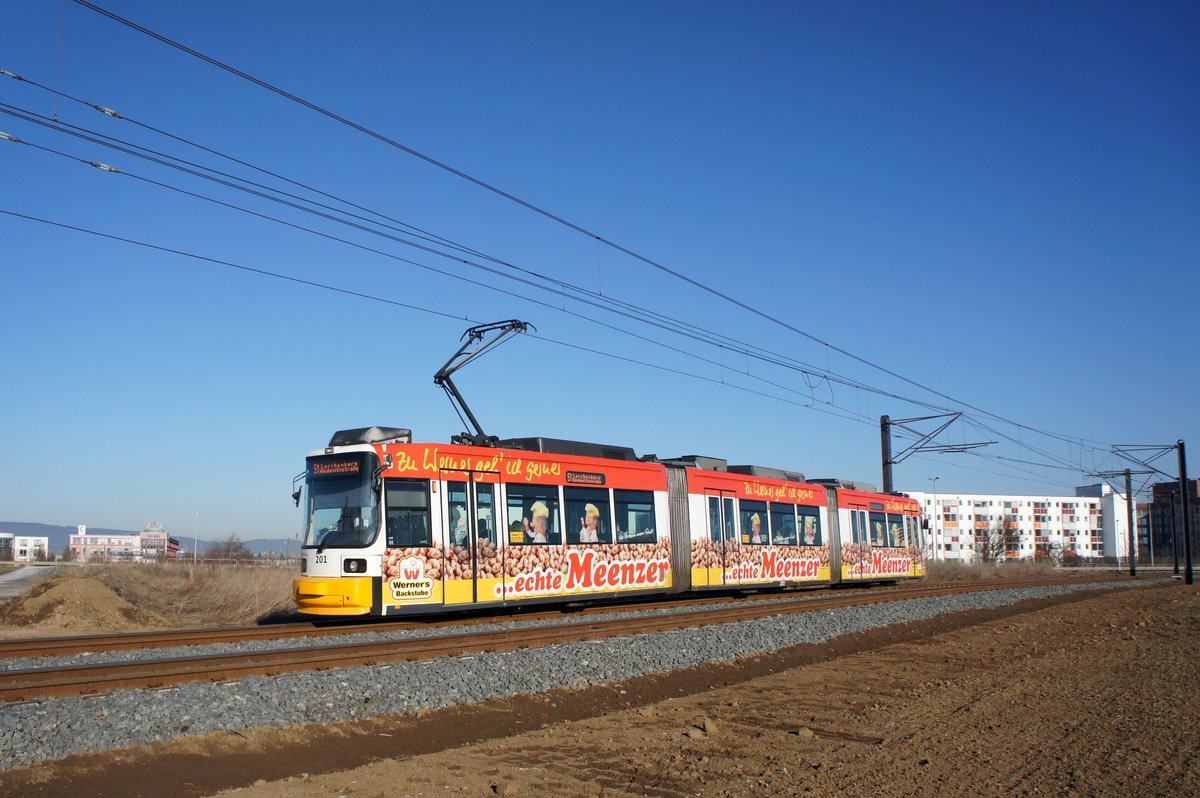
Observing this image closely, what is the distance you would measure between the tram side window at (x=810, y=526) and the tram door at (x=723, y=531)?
12.0 ft

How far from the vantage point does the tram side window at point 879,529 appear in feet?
108

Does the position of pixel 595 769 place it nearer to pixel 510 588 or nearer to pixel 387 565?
pixel 387 565

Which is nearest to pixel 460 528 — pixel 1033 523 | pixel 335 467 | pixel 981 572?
pixel 335 467

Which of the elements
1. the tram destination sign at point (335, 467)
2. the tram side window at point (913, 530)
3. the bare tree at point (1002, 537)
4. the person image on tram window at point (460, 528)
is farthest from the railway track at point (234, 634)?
the bare tree at point (1002, 537)

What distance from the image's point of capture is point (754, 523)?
2606 cm

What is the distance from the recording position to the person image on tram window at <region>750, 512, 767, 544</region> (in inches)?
1023

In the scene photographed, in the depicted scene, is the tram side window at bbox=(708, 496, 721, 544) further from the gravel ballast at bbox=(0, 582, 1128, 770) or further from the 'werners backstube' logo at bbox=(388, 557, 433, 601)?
the 'werners backstube' logo at bbox=(388, 557, 433, 601)

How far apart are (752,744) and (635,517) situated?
1346cm

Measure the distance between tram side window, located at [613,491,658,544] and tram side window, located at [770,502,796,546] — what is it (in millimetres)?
5712

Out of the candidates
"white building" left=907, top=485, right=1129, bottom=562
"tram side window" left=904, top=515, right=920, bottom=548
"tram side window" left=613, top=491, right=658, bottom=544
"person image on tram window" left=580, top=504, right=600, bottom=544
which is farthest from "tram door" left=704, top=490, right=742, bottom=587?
"white building" left=907, top=485, right=1129, bottom=562

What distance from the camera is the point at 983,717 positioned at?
9273 mm

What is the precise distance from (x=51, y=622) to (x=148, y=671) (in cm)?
1532

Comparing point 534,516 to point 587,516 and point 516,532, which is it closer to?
point 516,532

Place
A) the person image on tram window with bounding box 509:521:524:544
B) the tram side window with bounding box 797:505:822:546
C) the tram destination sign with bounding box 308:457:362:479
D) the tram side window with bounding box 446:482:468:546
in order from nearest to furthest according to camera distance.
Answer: the tram destination sign with bounding box 308:457:362:479 → the tram side window with bounding box 446:482:468:546 → the person image on tram window with bounding box 509:521:524:544 → the tram side window with bounding box 797:505:822:546
